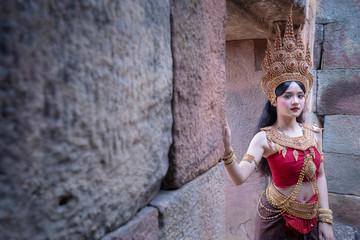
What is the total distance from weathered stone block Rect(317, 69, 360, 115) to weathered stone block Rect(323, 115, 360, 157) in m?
0.08

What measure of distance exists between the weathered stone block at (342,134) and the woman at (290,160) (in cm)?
160

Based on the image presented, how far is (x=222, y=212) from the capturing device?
1.16 metres

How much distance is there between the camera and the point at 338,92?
3404 mm

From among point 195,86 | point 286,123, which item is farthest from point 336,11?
point 195,86

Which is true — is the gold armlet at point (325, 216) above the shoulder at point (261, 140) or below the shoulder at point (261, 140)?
below

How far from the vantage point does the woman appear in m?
1.88

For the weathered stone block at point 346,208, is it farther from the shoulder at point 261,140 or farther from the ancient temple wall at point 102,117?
the ancient temple wall at point 102,117

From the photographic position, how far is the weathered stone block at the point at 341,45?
3295 mm

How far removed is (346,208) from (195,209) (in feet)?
10.7

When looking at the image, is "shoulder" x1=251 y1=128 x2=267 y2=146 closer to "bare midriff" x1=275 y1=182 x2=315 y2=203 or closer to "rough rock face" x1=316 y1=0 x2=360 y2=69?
"bare midriff" x1=275 y1=182 x2=315 y2=203

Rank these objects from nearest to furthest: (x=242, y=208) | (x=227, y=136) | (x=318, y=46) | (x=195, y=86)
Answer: (x=195, y=86), (x=227, y=136), (x=242, y=208), (x=318, y=46)

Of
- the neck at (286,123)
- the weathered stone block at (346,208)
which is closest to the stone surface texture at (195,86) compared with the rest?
the neck at (286,123)

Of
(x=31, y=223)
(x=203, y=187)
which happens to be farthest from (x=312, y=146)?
(x=31, y=223)

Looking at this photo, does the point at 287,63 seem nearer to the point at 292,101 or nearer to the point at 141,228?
the point at 292,101
